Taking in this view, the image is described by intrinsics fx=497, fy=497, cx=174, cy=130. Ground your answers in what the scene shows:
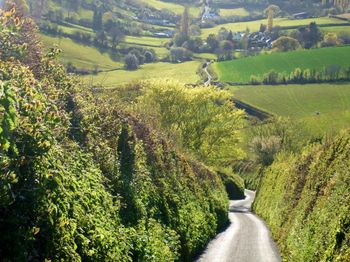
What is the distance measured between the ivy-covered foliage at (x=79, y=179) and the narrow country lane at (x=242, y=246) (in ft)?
2.57

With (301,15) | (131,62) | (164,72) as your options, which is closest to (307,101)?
(164,72)

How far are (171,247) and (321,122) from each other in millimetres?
74004

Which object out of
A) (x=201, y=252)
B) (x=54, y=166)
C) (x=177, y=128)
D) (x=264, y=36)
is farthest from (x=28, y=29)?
(x=264, y=36)

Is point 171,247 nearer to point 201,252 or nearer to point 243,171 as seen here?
point 201,252

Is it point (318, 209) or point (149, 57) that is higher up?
point (318, 209)

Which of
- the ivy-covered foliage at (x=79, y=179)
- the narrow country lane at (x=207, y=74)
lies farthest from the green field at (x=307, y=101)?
the ivy-covered foliage at (x=79, y=179)

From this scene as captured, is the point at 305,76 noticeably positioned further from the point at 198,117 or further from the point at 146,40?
the point at 146,40

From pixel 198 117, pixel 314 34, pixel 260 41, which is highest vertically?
pixel 314 34

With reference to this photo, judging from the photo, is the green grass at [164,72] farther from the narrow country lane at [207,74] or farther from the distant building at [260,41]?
the distant building at [260,41]

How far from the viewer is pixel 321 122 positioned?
86875mm

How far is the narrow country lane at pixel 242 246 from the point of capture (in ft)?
71.9

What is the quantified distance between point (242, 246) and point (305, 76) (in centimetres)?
9036

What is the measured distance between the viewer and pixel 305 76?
109312mm

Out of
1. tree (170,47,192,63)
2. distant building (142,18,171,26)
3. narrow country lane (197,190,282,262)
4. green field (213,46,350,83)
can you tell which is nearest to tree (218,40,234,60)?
tree (170,47,192,63)
